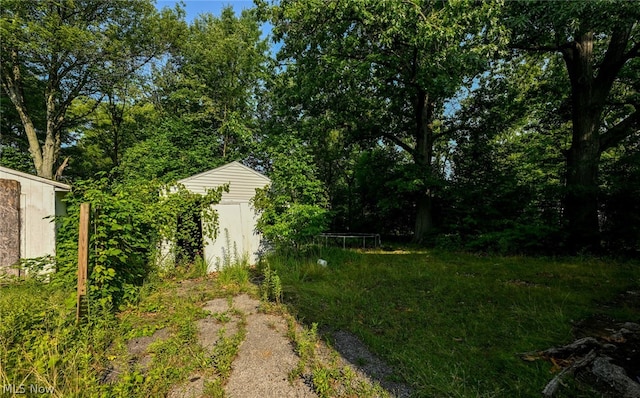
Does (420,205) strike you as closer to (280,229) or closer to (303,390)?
(280,229)

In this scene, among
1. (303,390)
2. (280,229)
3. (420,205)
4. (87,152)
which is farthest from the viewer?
(87,152)

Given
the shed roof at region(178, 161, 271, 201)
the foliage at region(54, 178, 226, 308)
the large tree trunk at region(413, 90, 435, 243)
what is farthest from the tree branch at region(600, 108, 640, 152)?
the foliage at region(54, 178, 226, 308)

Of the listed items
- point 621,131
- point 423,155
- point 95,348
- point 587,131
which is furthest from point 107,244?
point 621,131

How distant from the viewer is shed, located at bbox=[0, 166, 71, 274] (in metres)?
4.61

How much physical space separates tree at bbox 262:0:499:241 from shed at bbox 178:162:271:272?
3.97m

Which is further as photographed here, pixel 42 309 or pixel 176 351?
pixel 42 309

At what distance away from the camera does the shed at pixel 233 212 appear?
19.2 ft

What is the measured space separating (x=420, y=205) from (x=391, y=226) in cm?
243

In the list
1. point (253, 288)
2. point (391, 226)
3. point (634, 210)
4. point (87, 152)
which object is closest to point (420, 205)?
point (391, 226)

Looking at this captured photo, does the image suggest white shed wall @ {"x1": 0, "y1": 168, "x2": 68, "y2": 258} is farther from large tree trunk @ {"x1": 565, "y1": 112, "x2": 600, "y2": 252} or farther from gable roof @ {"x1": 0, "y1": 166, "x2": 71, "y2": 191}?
large tree trunk @ {"x1": 565, "y1": 112, "x2": 600, "y2": 252}

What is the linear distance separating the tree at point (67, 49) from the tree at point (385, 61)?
739 centimetres

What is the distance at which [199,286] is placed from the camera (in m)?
4.73

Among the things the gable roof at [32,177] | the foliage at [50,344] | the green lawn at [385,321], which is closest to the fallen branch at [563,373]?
the green lawn at [385,321]

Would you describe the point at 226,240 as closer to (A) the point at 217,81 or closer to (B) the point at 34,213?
(B) the point at 34,213
